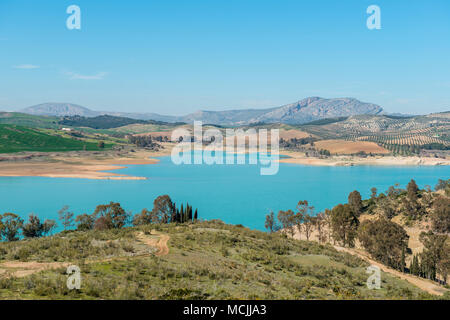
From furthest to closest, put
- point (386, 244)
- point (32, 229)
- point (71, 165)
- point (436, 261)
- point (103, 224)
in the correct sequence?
1. point (71, 165)
2. point (32, 229)
3. point (103, 224)
4. point (386, 244)
5. point (436, 261)

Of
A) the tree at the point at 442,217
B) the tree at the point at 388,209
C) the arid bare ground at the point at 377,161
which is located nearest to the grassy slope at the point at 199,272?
the tree at the point at 442,217

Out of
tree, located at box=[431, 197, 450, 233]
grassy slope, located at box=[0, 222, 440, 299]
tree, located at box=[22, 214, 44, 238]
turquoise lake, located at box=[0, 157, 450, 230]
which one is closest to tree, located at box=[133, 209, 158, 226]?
tree, located at box=[22, 214, 44, 238]

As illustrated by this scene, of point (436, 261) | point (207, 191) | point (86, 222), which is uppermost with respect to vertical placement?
point (86, 222)

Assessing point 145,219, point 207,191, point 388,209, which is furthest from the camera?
point 207,191

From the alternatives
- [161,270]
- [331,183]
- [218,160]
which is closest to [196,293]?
[161,270]

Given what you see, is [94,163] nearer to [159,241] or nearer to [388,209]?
[388,209]

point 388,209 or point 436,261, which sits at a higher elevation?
point 388,209

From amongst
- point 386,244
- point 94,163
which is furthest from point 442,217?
point 94,163
